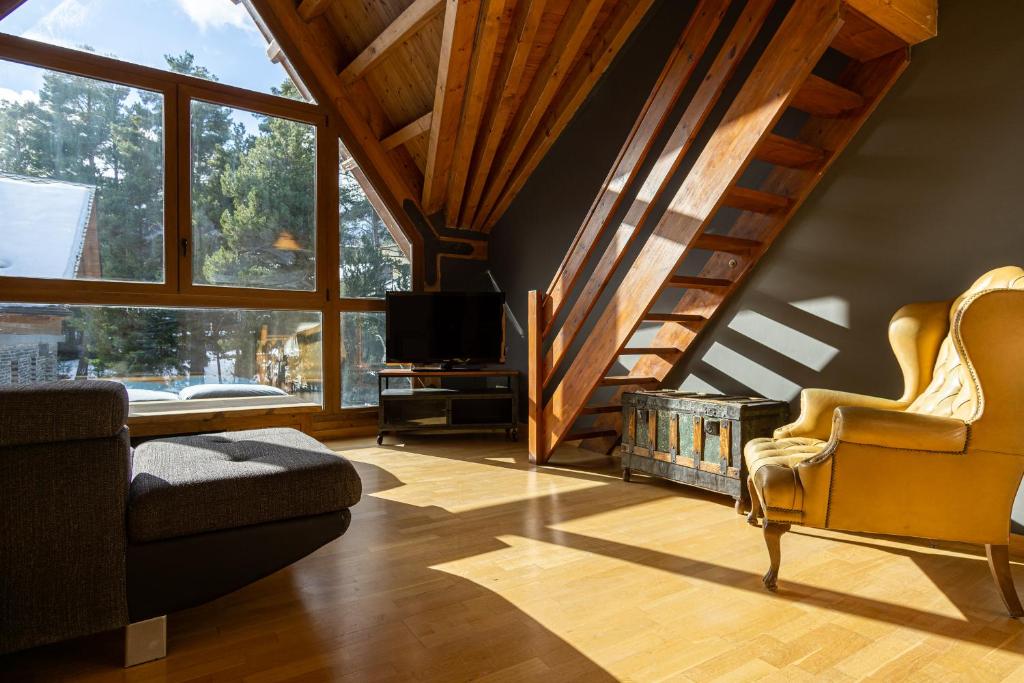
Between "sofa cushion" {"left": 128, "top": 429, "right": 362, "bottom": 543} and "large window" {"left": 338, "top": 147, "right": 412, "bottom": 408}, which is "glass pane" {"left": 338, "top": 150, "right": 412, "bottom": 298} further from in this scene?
"sofa cushion" {"left": 128, "top": 429, "right": 362, "bottom": 543}

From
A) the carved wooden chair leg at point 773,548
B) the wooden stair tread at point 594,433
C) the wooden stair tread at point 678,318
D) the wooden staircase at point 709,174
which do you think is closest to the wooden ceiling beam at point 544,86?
the wooden staircase at point 709,174

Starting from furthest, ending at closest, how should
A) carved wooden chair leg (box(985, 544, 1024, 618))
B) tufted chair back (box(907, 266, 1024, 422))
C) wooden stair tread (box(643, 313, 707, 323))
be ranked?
wooden stair tread (box(643, 313, 707, 323)) → tufted chair back (box(907, 266, 1024, 422)) → carved wooden chair leg (box(985, 544, 1024, 618))

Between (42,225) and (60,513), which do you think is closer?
(60,513)

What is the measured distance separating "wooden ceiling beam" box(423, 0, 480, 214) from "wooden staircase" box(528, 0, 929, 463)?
1.39 meters

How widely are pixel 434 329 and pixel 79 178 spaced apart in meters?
2.76

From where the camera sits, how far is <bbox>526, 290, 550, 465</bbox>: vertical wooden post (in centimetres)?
400

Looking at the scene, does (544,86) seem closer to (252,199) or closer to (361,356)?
(252,199)

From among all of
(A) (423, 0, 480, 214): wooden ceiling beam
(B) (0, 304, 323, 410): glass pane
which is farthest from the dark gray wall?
(B) (0, 304, 323, 410): glass pane

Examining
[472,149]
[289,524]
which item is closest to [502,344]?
[472,149]

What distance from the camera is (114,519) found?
4.96 feet

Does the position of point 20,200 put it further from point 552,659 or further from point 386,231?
point 552,659

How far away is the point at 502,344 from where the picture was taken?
17.0ft

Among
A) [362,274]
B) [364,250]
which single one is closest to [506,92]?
[364,250]

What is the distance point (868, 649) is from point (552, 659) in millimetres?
867
